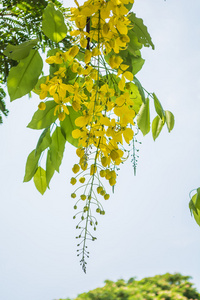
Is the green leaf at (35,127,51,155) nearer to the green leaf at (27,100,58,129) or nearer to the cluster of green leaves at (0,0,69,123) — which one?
the green leaf at (27,100,58,129)

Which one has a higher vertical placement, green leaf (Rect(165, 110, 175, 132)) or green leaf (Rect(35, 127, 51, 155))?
green leaf (Rect(165, 110, 175, 132))

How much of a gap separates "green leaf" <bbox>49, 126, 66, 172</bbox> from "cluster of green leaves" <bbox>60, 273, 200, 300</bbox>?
2235mm

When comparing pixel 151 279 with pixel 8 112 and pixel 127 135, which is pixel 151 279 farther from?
pixel 127 135

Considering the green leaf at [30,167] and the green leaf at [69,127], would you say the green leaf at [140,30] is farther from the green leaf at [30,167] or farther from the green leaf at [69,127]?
the green leaf at [30,167]

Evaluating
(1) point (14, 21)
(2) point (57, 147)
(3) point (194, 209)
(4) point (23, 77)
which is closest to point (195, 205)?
(3) point (194, 209)

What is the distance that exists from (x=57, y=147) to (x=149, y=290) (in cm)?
250

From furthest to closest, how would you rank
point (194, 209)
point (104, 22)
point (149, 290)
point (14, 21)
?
1. point (149, 290)
2. point (14, 21)
3. point (194, 209)
4. point (104, 22)

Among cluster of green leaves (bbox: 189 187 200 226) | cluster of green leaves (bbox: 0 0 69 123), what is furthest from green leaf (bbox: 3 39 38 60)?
cluster of green leaves (bbox: 0 0 69 123)

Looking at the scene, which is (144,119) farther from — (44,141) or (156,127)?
(44,141)

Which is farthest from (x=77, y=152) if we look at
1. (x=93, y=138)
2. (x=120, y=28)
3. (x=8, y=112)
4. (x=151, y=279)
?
(x=151, y=279)

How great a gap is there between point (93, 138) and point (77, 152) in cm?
3

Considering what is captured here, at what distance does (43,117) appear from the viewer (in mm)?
536

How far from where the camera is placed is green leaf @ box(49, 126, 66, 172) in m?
0.57

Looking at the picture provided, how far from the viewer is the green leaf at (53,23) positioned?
46 cm
